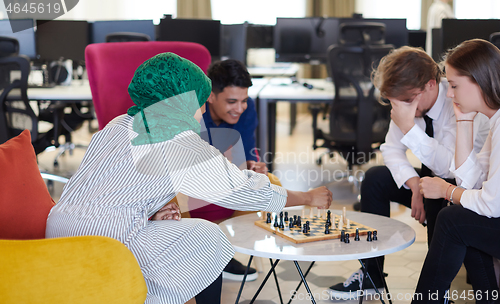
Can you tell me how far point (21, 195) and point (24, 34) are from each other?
128 inches

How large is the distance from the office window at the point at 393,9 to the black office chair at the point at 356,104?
4.69 meters

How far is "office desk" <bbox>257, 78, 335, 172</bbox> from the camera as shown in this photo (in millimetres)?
3193

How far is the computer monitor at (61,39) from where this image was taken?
161 inches

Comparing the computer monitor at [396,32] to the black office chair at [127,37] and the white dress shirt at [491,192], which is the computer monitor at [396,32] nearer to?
the black office chair at [127,37]

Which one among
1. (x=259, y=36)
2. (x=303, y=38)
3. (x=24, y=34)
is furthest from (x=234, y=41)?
(x=24, y=34)

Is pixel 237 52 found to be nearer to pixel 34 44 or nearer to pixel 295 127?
pixel 34 44

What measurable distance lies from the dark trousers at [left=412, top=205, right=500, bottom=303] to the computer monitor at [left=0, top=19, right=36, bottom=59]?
372cm

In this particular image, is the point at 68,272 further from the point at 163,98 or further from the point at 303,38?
the point at 303,38

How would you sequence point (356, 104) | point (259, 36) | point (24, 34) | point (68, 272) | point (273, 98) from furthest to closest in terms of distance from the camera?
point (259, 36), point (24, 34), point (273, 98), point (356, 104), point (68, 272)

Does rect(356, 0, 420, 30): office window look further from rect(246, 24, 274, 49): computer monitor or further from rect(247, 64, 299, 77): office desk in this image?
rect(246, 24, 274, 49): computer monitor

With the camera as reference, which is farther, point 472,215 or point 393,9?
point 393,9

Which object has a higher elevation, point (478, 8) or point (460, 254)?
point (478, 8)

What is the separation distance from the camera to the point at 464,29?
3.31 m

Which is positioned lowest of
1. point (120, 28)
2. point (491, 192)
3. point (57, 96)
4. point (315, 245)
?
point (315, 245)
